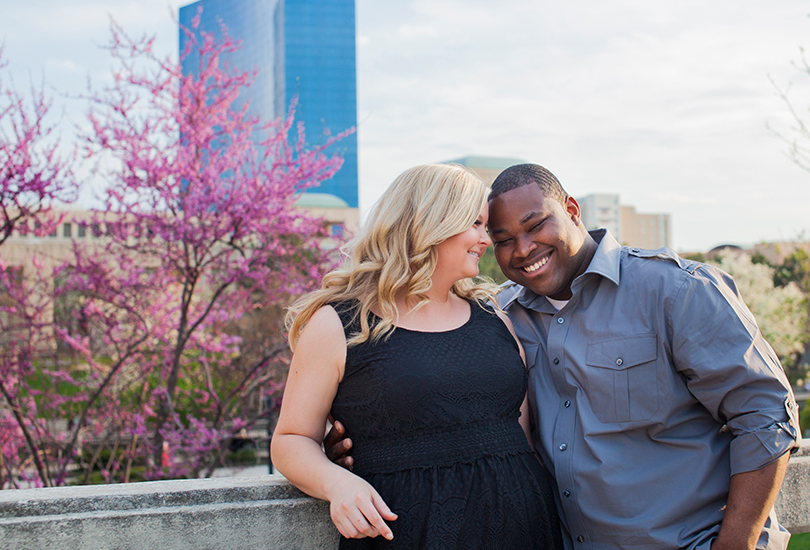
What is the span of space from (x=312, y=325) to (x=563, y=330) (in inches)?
37.2

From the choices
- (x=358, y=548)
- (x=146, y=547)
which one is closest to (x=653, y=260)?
(x=358, y=548)

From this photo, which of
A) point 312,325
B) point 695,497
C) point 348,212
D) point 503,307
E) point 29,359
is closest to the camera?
point 695,497

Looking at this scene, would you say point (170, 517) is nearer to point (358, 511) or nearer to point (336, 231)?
point (358, 511)

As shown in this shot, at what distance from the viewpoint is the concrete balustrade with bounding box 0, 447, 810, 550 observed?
197 centimetres

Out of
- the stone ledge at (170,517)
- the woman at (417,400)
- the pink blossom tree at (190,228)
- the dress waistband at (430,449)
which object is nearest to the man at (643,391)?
the woman at (417,400)

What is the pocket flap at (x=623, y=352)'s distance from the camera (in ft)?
7.09

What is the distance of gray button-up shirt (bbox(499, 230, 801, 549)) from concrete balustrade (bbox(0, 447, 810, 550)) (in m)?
0.94

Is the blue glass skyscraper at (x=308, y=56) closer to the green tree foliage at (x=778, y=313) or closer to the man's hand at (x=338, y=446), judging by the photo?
the green tree foliage at (x=778, y=313)

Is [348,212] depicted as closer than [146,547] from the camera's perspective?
No

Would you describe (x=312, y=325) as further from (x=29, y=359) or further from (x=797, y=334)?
(x=797, y=334)

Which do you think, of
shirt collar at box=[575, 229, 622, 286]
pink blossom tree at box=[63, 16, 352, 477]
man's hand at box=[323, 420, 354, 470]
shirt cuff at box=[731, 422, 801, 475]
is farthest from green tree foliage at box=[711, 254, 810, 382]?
man's hand at box=[323, 420, 354, 470]

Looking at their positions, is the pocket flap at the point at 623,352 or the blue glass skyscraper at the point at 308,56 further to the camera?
the blue glass skyscraper at the point at 308,56

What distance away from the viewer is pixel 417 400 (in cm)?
212

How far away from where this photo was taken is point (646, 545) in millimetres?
2066
